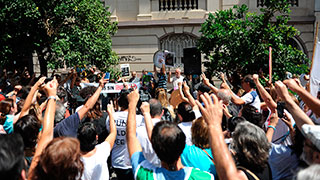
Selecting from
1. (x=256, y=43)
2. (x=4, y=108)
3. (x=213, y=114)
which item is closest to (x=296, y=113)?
(x=213, y=114)

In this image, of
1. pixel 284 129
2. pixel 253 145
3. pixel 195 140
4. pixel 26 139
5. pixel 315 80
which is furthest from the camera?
pixel 284 129

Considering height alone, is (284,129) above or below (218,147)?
below

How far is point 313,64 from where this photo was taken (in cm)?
→ 339

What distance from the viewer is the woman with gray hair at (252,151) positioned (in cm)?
223

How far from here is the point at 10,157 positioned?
160cm

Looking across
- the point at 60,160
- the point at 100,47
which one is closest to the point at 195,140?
the point at 60,160

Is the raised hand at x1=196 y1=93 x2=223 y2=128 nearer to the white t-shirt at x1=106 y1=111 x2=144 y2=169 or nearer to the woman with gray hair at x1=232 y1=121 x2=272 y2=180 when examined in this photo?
the woman with gray hair at x1=232 y1=121 x2=272 y2=180

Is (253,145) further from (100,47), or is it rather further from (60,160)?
(100,47)

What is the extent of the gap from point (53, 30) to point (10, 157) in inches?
370

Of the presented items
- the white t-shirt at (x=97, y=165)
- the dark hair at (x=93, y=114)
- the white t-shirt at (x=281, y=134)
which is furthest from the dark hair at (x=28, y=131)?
the white t-shirt at (x=281, y=134)

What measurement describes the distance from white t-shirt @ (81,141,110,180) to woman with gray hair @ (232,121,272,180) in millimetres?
1258

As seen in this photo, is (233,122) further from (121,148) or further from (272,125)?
(121,148)

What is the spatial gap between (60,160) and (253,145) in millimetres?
1425

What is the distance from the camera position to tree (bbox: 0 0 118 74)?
9.19m
